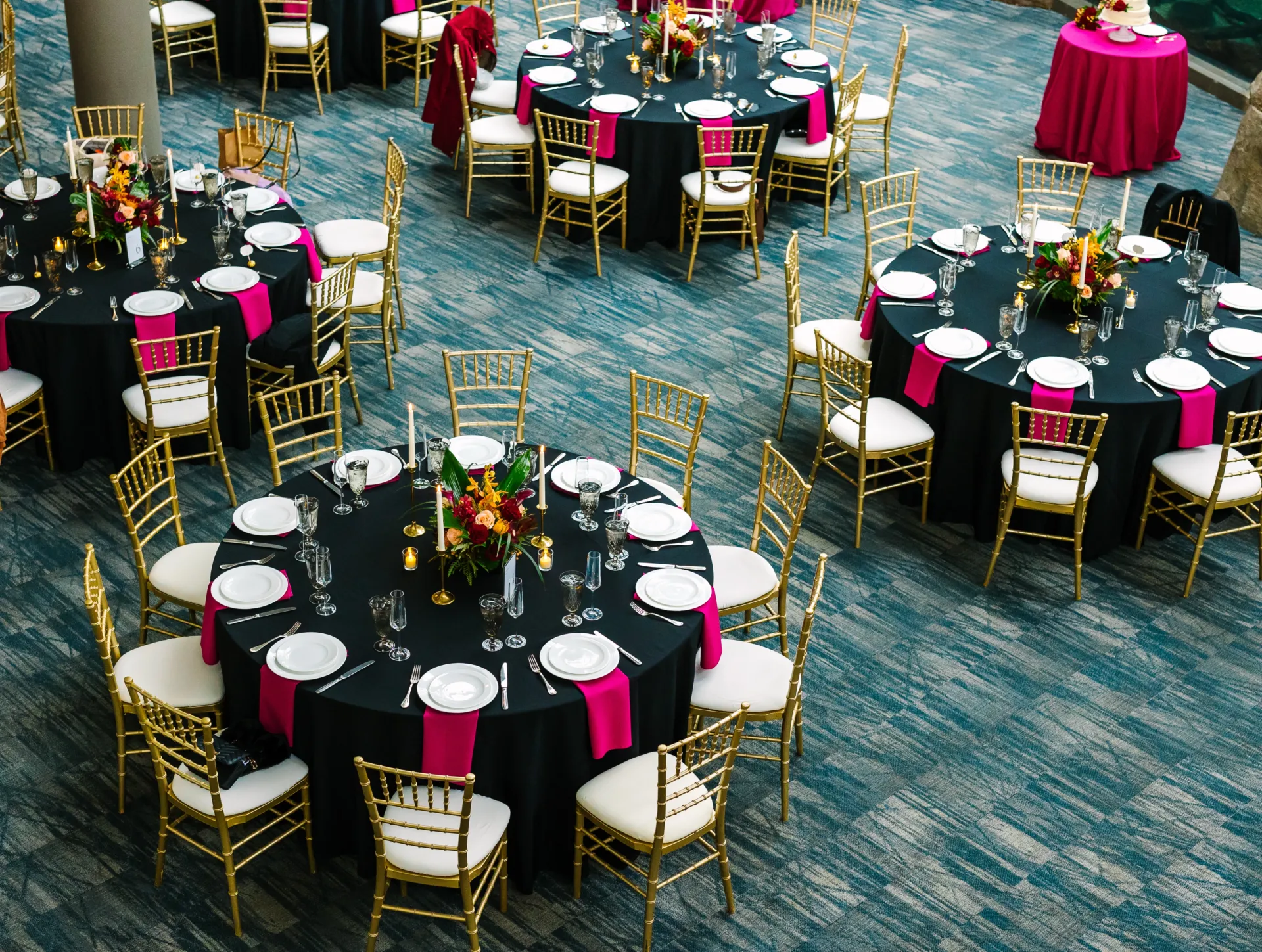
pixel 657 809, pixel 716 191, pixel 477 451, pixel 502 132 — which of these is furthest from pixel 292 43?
pixel 657 809

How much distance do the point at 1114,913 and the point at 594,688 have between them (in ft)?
7.25

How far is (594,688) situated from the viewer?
17.0 feet

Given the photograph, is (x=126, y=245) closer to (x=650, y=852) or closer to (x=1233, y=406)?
(x=650, y=852)

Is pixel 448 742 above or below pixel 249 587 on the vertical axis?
below

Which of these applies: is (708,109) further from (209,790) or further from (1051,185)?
(209,790)

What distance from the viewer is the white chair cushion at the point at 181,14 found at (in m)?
11.4

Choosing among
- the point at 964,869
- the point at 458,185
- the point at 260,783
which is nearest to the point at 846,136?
the point at 458,185

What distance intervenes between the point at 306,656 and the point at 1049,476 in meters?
3.76

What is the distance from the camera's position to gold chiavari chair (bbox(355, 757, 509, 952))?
185 inches

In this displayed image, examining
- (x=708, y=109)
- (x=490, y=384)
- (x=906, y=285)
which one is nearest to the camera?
(x=906, y=285)

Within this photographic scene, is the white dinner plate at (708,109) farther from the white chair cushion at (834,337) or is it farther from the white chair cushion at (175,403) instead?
the white chair cushion at (175,403)

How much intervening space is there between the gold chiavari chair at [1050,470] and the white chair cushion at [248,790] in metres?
3.64

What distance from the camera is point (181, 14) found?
1143 cm

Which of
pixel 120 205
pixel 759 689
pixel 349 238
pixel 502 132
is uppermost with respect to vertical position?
pixel 120 205
